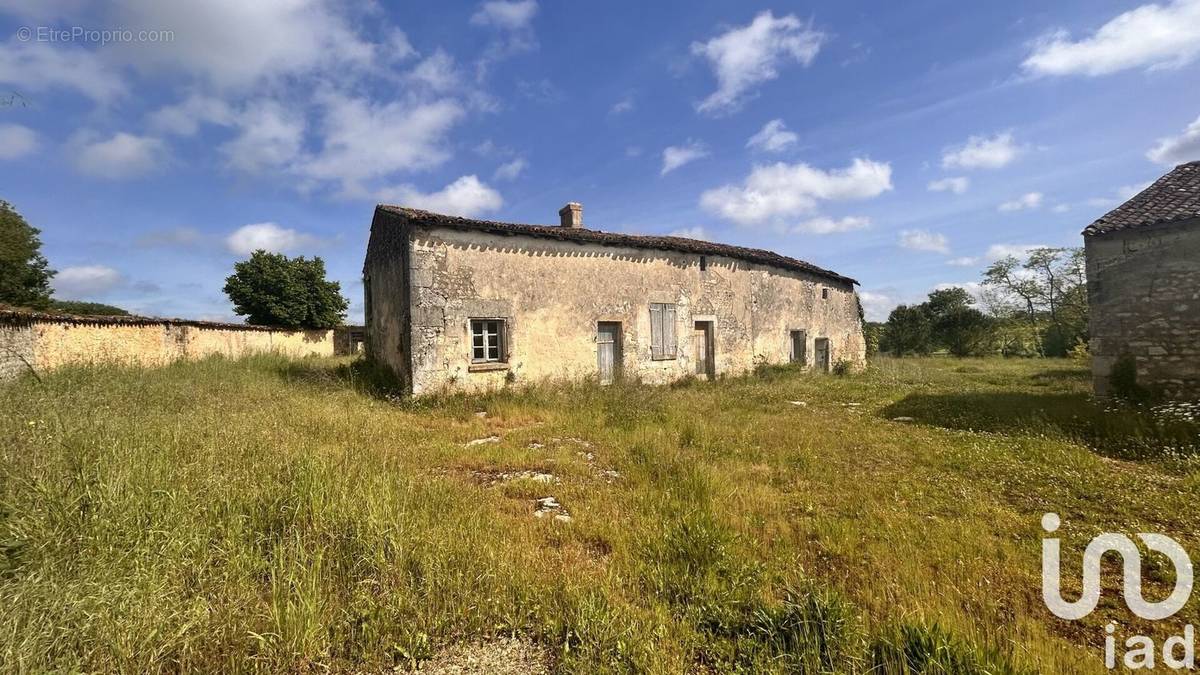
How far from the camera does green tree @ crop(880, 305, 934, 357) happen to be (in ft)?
87.0

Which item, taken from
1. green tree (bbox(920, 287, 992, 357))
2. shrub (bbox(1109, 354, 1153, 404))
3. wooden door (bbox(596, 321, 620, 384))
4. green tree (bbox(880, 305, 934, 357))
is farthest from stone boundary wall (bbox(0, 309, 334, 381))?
green tree (bbox(920, 287, 992, 357))

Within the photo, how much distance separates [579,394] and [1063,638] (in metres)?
7.98

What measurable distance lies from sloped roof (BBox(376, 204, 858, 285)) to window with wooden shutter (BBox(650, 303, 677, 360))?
5.50ft

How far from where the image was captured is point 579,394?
9820 mm

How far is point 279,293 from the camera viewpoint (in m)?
24.9

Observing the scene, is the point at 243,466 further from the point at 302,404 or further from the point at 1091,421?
the point at 1091,421

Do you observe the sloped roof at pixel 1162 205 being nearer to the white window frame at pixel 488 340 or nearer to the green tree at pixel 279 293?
the white window frame at pixel 488 340

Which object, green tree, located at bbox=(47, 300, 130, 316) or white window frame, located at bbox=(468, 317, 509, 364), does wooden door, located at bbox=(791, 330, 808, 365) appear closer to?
white window frame, located at bbox=(468, 317, 509, 364)

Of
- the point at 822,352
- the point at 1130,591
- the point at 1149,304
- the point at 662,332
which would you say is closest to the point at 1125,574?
the point at 1130,591

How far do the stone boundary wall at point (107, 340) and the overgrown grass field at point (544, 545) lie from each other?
19.9 ft

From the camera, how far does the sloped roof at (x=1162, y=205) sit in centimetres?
722

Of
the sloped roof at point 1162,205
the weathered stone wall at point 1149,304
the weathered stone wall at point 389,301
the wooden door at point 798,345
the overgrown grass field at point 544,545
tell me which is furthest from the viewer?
the wooden door at point 798,345

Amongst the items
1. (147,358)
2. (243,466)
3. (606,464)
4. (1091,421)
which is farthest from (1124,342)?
(147,358)

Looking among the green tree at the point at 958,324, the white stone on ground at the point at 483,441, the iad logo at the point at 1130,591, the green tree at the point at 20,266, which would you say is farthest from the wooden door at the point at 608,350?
the green tree at the point at 20,266
